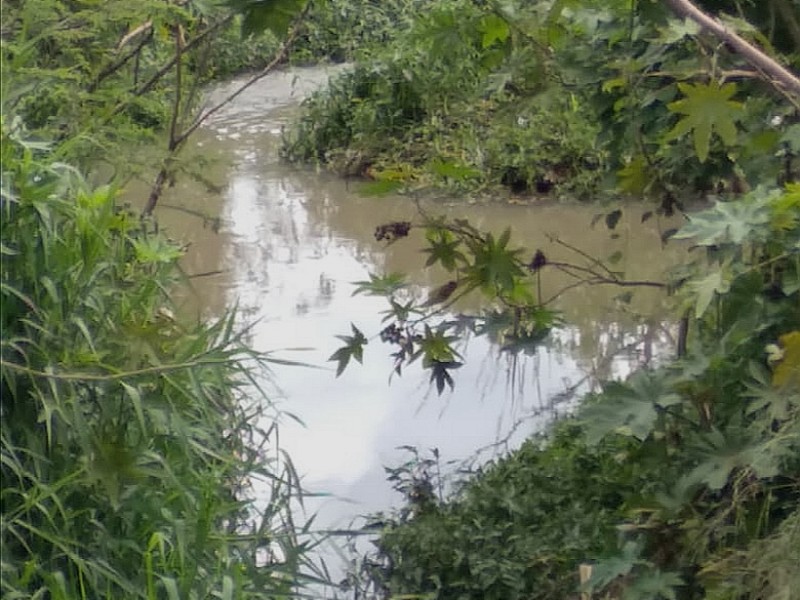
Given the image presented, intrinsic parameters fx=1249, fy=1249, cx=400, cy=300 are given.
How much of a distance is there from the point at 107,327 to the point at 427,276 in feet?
12.4

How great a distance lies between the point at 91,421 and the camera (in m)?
2.29

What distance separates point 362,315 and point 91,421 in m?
3.17

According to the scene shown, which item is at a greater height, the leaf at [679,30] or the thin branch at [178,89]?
the leaf at [679,30]

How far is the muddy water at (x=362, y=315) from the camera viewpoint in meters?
4.30

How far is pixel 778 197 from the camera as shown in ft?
7.73

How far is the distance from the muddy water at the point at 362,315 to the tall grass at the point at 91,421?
0.43 meters

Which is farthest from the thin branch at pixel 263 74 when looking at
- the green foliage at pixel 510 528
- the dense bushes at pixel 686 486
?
the green foliage at pixel 510 528

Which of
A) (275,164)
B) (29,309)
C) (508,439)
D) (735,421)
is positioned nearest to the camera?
(29,309)

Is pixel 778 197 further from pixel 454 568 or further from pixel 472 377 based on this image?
pixel 472 377

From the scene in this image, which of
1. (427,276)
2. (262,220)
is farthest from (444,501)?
(262,220)

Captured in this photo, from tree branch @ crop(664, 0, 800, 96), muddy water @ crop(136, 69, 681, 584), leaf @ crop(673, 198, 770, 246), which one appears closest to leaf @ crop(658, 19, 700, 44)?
tree branch @ crop(664, 0, 800, 96)

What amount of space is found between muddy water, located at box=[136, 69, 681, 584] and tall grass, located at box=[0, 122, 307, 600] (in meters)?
0.43

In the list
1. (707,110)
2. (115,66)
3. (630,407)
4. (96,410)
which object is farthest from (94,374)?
(115,66)

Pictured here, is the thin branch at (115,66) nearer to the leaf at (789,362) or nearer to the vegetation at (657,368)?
the vegetation at (657,368)
